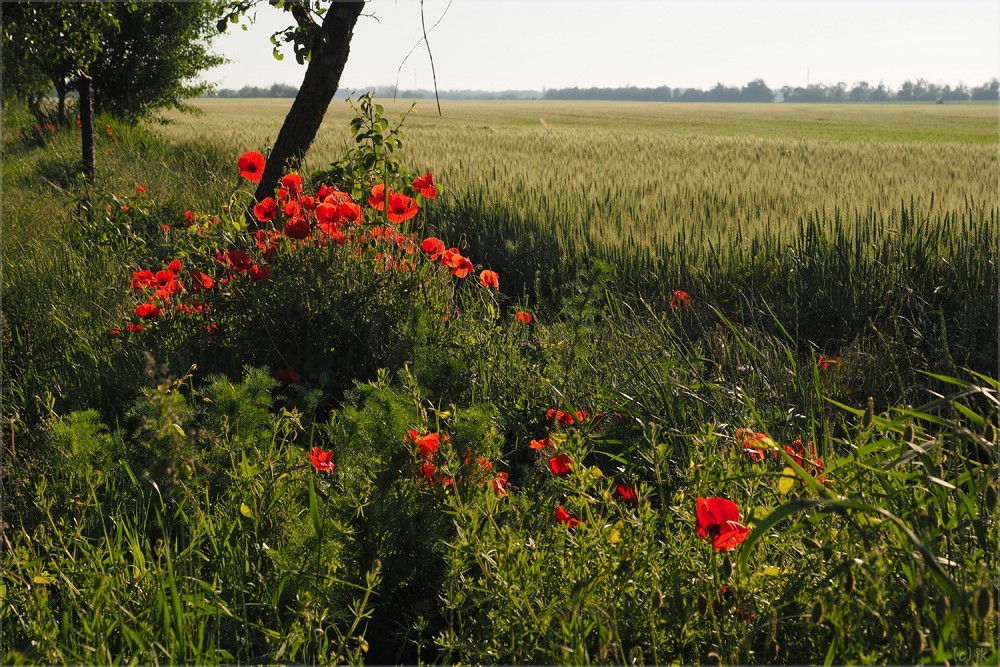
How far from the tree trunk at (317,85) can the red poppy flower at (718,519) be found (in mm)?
3532

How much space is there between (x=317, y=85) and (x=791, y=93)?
13725cm

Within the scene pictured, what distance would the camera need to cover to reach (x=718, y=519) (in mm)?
1294

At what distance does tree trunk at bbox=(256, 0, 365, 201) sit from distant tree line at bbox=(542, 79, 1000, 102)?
11636 cm

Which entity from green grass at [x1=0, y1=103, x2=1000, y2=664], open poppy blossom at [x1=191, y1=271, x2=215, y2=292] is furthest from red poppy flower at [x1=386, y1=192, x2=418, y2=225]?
open poppy blossom at [x1=191, y1=271, x2=215, y2=292]

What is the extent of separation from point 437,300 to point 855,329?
6.21ft

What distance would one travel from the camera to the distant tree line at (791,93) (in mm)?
116438

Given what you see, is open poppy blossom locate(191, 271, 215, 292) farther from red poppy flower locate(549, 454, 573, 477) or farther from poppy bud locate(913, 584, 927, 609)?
poppy bud locate(913, 584, 927, 609)

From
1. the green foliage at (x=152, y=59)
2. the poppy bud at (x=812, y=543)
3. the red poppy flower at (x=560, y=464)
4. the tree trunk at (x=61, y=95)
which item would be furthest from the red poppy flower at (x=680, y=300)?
the tree trunk at (x=61, y=95)

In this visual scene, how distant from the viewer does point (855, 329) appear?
3.55 metres

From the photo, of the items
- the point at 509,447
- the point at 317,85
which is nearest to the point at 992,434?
the point at 509,447

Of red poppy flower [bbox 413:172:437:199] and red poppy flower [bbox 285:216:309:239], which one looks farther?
red poppy flower [bbox 413:172:437:199]

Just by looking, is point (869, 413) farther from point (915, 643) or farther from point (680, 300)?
point (680, 300)

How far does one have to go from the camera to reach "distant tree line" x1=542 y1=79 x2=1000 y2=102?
116438mm

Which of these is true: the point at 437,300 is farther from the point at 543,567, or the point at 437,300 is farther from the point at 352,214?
the point at 543,567
